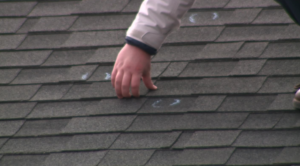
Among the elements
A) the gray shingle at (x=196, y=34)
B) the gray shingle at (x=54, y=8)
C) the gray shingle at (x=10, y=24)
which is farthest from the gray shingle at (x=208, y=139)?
the gray shingle at (x=10, y=24)

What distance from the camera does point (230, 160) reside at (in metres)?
1.97

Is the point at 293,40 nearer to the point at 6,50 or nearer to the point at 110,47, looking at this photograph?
the point at 110,47

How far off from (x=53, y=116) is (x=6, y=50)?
0.64 metres

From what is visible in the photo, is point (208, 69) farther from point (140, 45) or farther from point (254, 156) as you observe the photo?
point (254, 156)

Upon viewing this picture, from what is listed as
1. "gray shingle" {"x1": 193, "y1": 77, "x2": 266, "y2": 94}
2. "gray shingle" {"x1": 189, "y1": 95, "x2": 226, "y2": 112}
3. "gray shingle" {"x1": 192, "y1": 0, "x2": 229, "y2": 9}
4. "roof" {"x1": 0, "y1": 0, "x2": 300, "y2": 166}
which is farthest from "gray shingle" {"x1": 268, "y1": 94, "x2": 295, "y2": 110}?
"gray shingle" {"x1": 192, "y1": 0, "x2": 229, "y2": 9}

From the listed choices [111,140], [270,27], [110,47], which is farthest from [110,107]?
[270,27]

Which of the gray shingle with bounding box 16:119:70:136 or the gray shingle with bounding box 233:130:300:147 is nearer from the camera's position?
the gray shingle with bounding box 233:130:300:147

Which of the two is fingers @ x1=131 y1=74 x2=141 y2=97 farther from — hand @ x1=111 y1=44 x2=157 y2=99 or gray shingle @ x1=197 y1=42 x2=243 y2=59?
gray shingle @ x1=197 y1=42 x2=243 y2=59

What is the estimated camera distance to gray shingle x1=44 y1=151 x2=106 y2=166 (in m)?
2.09

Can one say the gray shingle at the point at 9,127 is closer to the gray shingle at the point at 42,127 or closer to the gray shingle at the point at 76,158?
the gray shingle at the point at 42,127

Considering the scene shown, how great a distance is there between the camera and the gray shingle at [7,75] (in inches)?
102

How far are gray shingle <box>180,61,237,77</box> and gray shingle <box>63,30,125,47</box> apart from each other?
444 millimetres

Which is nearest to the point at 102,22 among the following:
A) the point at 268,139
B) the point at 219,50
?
the point at 219,50

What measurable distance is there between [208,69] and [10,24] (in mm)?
1293
